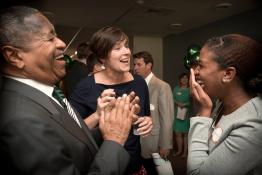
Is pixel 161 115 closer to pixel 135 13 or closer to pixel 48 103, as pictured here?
pixel 48 103

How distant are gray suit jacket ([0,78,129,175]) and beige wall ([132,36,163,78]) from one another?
6.88 m

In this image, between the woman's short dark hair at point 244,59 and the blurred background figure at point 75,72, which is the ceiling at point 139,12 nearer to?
the blurred background figure at point 75,72

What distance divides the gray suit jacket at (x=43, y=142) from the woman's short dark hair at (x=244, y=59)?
51cm

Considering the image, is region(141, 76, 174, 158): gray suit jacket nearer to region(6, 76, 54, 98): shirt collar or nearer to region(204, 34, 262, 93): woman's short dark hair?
region(204, 34, 262, 93): woman's short dark hair

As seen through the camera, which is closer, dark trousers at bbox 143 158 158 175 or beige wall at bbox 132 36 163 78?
dark trousers at bbox 143 158 158 175

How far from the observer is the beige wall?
25.8 feet

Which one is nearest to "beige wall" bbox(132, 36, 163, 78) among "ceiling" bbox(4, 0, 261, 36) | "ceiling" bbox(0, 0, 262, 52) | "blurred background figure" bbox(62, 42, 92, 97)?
"ceiling" bbox(0, 0, 262, 52)

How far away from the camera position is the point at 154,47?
8.02 meters

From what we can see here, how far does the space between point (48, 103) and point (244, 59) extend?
698mm

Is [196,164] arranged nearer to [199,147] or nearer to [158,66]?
[199,147]

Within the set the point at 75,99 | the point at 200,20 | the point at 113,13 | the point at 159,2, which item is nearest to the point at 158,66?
the point at 200,20

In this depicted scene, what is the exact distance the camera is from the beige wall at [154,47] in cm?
786

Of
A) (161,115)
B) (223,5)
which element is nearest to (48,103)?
(161,115)

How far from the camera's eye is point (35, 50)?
1.01 m
